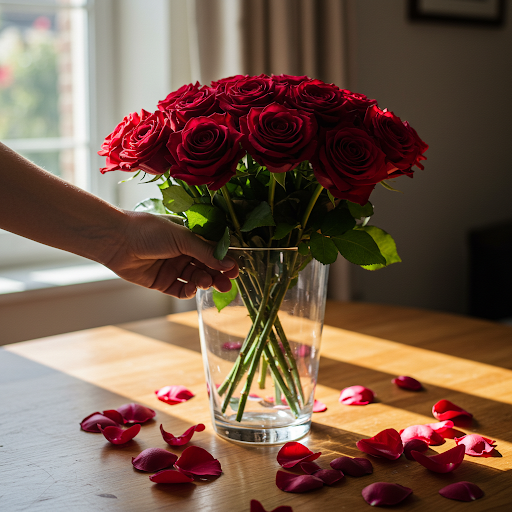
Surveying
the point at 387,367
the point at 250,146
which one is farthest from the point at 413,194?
the point at 250,146

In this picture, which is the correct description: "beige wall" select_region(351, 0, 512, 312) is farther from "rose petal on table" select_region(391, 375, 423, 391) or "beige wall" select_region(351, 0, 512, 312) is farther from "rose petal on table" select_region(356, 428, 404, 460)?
"rose petal on table" select_region(356, 428, 404, 460)

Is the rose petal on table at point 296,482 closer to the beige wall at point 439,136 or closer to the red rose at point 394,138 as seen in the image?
the red rose at point 394,138

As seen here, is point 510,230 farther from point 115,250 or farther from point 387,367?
point 115,250

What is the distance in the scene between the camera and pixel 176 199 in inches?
31.7

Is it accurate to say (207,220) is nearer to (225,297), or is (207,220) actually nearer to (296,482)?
(225,297)

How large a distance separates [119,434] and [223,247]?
0.96 feet

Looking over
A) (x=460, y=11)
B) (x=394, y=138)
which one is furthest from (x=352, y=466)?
(x=460, y=11)

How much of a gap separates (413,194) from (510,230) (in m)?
0.46

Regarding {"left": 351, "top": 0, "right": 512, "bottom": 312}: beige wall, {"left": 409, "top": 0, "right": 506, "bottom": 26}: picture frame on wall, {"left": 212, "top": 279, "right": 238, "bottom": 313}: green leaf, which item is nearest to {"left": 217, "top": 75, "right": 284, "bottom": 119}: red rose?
{"left": 212, "top": 279, "right": 238, "bottom": 313}: green leaf

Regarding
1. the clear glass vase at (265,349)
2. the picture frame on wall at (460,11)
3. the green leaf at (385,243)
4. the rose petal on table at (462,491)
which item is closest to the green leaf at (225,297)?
the clear glass vase at (265,349)

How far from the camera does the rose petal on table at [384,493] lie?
680mm

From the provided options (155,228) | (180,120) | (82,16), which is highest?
(82,16)

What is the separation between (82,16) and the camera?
242 centimetres

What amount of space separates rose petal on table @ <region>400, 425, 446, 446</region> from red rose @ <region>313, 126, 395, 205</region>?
329 mm
